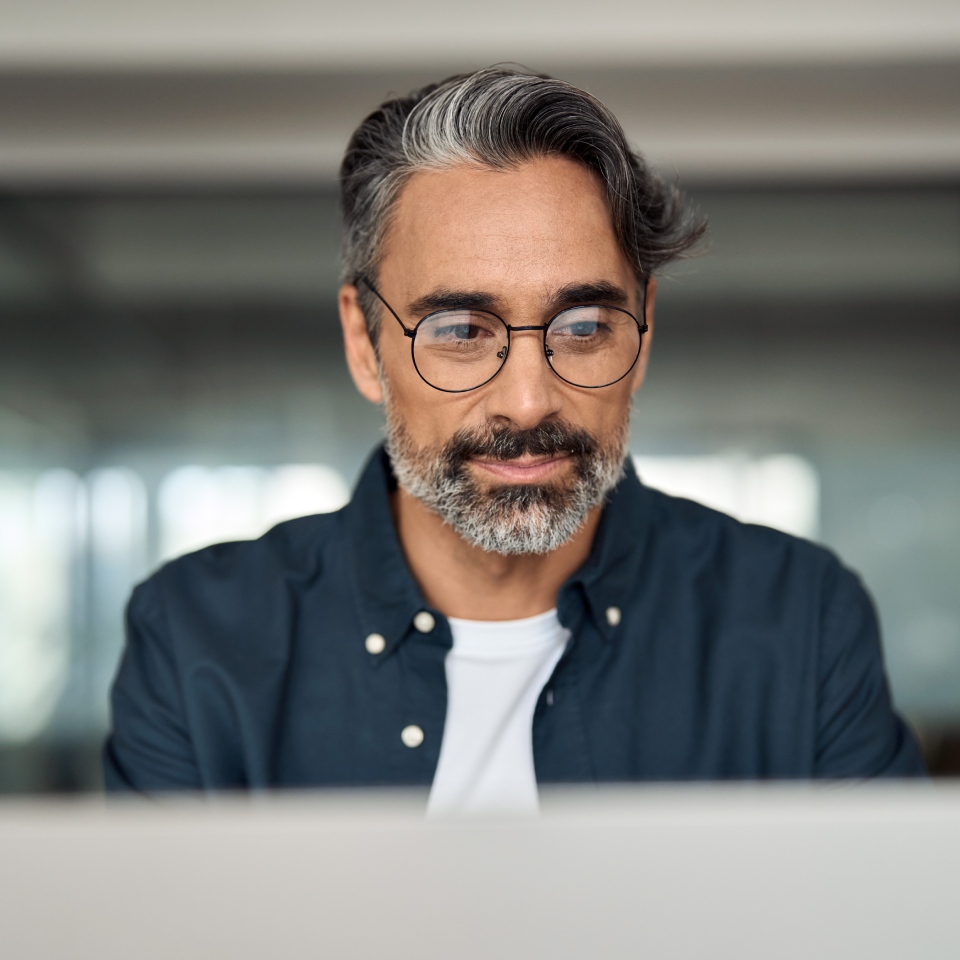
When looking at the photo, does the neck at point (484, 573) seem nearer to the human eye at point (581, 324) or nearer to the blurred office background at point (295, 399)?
the human eye at point (581, 324)

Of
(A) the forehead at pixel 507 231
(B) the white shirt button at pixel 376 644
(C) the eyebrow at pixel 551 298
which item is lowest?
(B) the white shirt button at pixel 376 644

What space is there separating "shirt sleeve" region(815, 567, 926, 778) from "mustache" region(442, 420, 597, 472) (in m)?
0.45

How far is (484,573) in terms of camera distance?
4.42ft

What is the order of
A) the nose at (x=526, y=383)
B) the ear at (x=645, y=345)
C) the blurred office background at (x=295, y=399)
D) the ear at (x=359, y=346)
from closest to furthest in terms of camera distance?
the nose at (x=526, y=383)
the ear at (x=645, y=345)
the ear at (x=359, y=346)
the blurred office background at (x=295, y=399)

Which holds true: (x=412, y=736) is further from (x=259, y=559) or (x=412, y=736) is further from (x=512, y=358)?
(x=512, y=358)

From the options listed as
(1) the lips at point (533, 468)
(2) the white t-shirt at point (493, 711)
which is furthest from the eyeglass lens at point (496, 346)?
(2) the white t-shirt at point (493, 711)

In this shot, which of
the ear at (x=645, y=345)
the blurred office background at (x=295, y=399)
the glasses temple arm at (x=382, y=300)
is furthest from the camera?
the blurred office background at (x=295, y=399)

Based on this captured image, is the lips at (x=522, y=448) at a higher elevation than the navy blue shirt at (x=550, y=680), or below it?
higher

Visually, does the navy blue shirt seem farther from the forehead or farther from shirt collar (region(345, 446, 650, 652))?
the forehead

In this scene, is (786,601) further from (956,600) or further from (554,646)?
(956,600)

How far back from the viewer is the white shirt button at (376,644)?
4.18 ft

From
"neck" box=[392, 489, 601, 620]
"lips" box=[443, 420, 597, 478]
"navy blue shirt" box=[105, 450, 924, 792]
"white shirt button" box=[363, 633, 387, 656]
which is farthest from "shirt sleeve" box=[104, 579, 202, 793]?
"lips" box=[443, 420, 597, 478]

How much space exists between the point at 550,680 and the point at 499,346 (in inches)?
17.0

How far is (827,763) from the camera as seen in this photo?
50.6 inches
